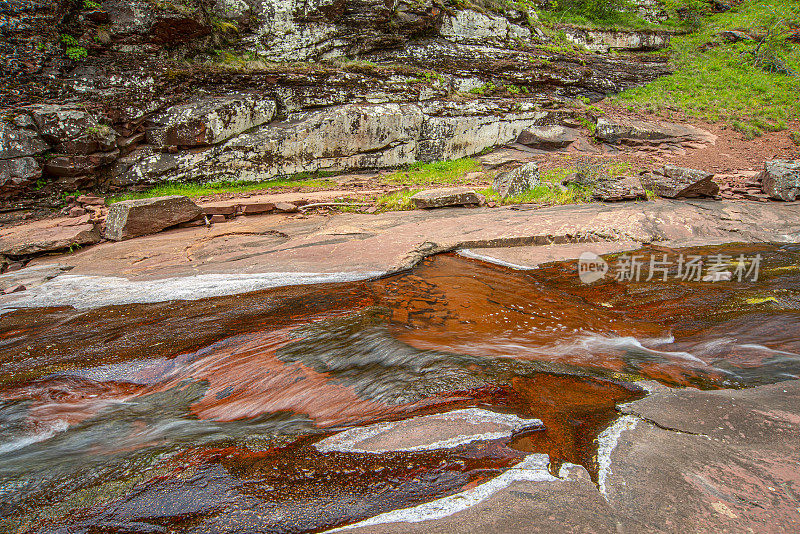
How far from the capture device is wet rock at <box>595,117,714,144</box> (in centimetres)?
1323

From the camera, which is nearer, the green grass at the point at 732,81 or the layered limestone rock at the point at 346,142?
the layered limestone rock at the point at 346,142

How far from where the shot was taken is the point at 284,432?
7.83 feet

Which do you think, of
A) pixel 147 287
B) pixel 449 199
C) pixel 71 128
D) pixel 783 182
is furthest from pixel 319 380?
pixel 71 128

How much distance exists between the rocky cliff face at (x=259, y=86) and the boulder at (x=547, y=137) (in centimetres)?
55

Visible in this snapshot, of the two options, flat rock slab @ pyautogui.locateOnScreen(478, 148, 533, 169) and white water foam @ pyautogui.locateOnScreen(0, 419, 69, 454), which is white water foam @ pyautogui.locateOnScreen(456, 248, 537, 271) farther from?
flat rock slab @ pyautogui.locateOnScreen(478, 148, 533, 169)

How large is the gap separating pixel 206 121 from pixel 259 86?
227cm

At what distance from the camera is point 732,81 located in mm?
16531

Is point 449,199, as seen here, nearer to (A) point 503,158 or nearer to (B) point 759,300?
(A) point 503,158

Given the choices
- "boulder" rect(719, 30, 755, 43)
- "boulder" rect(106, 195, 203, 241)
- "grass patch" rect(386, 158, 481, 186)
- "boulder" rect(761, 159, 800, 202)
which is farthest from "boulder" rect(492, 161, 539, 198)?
"boulder" rect(719, 30, 755, 43)

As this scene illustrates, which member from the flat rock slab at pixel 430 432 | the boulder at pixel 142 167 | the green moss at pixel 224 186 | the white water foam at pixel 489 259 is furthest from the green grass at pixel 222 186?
the flat rock slab at pixel 430 432

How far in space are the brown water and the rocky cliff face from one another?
8.46 m

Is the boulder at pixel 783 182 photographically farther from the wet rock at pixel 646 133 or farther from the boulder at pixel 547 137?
the boulder at pixel 547 137

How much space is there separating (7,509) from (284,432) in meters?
1.34

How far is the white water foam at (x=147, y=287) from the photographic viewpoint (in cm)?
472
